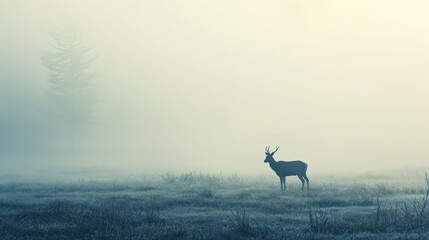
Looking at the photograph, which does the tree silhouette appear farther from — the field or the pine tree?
the field

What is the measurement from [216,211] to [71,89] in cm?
4602

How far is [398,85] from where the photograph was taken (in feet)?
334

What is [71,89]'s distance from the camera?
64.1m

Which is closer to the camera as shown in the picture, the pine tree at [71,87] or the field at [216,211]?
the field at [216,211]

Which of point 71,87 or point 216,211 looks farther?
point 71,87

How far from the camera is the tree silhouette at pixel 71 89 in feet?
210

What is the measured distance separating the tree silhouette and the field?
33.5m

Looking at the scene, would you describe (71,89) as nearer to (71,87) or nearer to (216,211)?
(71,87)

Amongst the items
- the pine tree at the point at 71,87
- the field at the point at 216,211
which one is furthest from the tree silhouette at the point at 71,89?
the field at the point at 216,211

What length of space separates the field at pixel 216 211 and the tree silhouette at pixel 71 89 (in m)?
33.5

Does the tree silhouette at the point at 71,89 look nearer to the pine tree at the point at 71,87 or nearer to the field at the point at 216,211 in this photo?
the pine tree at the point at 71,87

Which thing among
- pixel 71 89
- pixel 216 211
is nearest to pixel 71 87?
pixel 71 89

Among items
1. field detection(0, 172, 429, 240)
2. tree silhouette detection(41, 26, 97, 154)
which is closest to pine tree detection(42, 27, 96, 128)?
tree silhouette detection(41, 26, 97, 154)

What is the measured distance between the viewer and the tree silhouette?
6388cm
